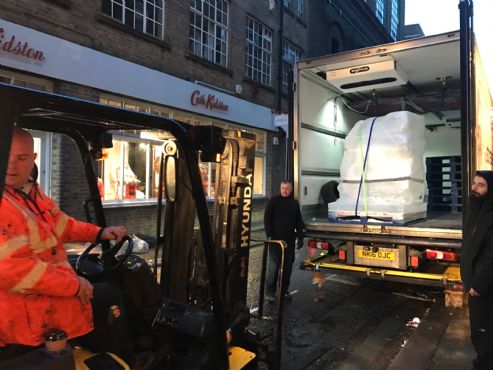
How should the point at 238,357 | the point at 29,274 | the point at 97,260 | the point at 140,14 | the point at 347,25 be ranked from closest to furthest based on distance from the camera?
the point at 29,274
the point at 238,357
the point at 97,260
the point at 140,14
the point at 347,25

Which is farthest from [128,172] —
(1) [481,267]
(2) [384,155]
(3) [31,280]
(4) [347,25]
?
(4) [347,25]

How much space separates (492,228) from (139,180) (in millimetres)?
8369

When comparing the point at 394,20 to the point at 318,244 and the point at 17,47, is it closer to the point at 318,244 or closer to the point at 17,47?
the point at 17,47

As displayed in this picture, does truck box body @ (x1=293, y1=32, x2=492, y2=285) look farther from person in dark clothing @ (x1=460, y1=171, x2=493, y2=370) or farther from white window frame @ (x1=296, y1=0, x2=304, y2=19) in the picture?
white window frame @ (x1=296, y1=0, x2=304, y2=19)

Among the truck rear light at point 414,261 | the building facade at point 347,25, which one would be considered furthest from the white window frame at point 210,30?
the truck rear light at point 414,261

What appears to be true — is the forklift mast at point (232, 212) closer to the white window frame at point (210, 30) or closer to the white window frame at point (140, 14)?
the white window frame at point (140, 14)

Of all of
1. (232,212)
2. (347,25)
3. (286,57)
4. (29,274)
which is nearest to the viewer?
(29,274)

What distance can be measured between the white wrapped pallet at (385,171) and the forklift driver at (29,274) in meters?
4.46

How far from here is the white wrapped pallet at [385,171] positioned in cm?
577

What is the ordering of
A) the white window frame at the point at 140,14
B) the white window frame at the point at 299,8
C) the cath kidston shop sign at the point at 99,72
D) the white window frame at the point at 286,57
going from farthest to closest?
1. the white window frame at the point at 299,8
2. the white window frame at the point at 286,57
3. the white window frame at the point at 140,14
4. the cath kidston shop sign at the point at 99,72

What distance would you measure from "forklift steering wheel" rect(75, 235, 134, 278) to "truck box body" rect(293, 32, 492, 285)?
3.66 metres

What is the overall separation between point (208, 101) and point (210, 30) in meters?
2.22

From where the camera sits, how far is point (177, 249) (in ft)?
10.3

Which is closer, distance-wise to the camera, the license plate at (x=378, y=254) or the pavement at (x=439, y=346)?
the pavement at (x=439, y=346)
